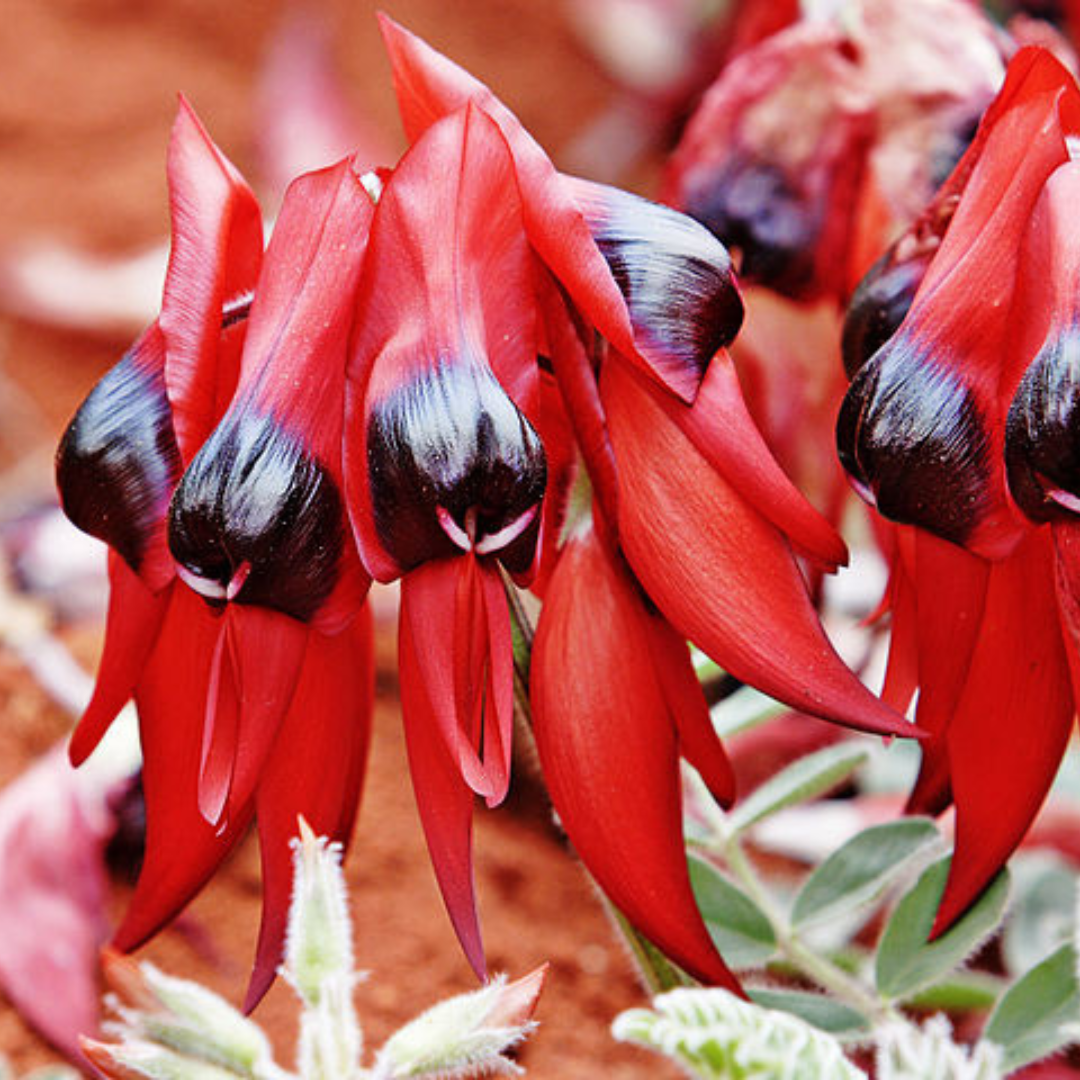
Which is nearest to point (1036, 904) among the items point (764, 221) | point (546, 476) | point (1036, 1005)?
point (1036, 1005)

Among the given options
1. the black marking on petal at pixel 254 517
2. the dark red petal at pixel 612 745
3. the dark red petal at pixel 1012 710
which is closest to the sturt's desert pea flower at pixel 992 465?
the dark red petal at pixel 1012 710

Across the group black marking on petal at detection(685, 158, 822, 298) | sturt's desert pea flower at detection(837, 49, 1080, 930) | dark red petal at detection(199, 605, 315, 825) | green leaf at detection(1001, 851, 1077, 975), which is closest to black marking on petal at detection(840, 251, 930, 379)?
sturt's desert pea flower at detection(837, 49, 1080, 930)

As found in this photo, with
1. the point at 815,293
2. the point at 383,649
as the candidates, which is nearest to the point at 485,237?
the point at 815,293

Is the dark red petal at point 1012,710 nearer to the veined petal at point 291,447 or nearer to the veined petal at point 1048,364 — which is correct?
the veined petal at point 1048,364

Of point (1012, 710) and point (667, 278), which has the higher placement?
point (667, 278)

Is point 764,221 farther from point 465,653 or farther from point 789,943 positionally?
point 465,653

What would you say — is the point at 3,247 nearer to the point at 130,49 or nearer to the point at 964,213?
the point at 130,49

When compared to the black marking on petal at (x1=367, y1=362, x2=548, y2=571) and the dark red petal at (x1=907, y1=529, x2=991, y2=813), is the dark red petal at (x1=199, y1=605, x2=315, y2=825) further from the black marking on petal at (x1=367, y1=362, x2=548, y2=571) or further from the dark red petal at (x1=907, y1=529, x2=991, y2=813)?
the dark red petal at (x1=907, y1=529, x2=991, y2=813)
